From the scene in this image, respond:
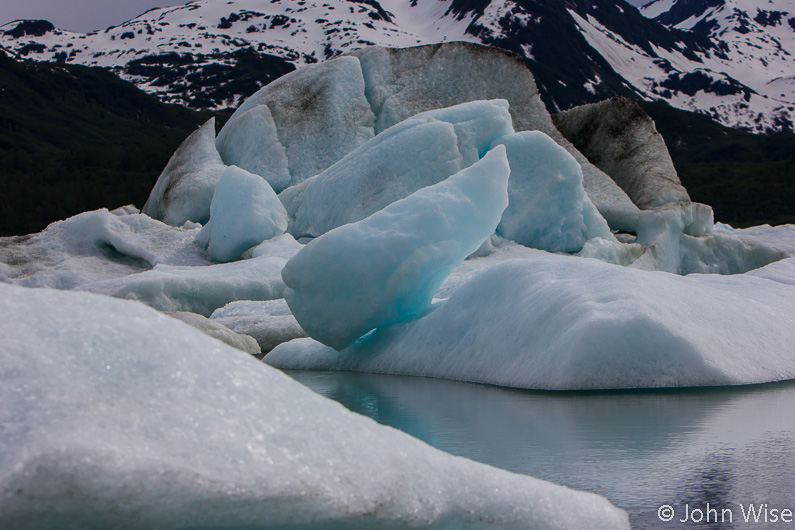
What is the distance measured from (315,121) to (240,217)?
12.5 ft

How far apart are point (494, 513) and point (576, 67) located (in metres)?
92.4

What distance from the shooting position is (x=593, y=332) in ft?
16.5

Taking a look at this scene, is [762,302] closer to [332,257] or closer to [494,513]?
[332,257]

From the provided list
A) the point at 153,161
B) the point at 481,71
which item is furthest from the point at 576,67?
the point at 481,71

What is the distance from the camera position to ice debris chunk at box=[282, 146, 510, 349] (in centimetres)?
625

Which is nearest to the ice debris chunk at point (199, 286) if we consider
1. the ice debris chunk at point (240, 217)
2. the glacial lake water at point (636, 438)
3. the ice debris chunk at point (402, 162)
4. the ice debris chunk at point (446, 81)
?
the ice debris chunk at point (240, 217)

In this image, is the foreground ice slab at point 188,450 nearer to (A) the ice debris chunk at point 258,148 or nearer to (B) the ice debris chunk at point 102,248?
(B) the ice debris chunk at point 102,248

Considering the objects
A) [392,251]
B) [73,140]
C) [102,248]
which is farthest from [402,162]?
[73,140]

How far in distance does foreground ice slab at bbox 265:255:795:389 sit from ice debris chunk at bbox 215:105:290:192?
26.8ft

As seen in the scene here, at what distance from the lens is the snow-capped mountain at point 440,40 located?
88.3 metres

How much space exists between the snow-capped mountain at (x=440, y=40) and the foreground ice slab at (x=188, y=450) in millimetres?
79966

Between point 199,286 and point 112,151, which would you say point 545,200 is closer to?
point 199,286

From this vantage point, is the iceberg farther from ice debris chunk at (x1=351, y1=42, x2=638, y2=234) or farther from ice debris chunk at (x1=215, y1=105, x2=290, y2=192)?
ice debris chunk at (x1=215, y1=105, x2=290, y2=192)

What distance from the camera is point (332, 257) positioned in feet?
21.0
